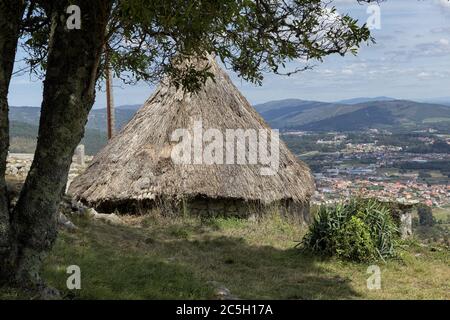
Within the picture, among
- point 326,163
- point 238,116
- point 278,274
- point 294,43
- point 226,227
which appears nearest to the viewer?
point 294,43

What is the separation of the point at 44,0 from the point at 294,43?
105 inches

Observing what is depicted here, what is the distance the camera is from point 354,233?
30.5 ft

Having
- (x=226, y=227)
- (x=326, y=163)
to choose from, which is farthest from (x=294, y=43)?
(x=326, y=163)

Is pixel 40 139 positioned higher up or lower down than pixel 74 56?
lower down

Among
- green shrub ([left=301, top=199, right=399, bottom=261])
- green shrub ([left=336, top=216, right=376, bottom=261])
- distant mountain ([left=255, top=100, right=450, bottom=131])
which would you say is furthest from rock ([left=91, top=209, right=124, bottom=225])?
distant mountain ([left=255, top=100, right=450, bottom=131])

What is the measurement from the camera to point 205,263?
28.4 ft

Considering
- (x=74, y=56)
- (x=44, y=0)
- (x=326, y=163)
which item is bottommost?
(x=326, y=163)

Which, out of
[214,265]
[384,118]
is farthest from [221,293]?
[384,118]

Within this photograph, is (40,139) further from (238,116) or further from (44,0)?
(238,116)

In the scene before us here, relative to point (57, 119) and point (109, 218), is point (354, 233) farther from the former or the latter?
point (57, 119)

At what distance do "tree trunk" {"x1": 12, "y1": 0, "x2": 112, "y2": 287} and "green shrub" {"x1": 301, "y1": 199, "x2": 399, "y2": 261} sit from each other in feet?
18.5

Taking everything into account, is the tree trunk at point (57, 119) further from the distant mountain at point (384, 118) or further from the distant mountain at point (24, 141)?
the distant mountain at point (384, 118)

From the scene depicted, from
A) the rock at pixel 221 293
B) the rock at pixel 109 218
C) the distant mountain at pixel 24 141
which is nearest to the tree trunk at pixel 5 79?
the rock at pixel 221 293

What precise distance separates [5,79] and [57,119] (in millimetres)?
577
